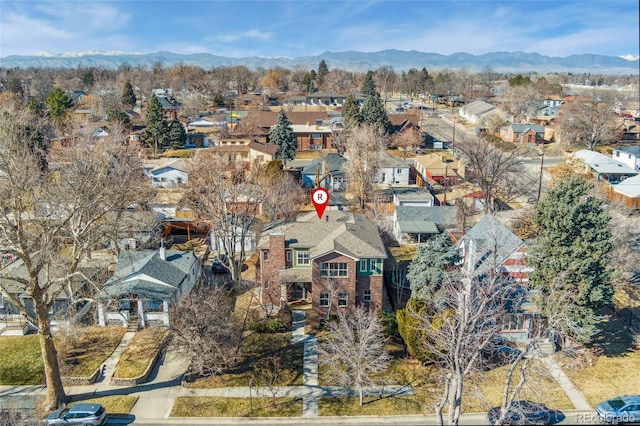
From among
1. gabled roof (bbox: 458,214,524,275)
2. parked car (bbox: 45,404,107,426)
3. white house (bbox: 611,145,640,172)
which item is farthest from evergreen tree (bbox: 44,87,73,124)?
white house (bbox: 611,145,640,172)

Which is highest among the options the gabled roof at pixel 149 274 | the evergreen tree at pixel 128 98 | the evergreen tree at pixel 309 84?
the evergreen tree at pixel 309 84

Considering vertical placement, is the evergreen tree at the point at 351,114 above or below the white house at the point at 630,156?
above

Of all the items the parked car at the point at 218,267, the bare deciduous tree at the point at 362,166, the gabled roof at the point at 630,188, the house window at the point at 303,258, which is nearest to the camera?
the house window at the point at 303,258

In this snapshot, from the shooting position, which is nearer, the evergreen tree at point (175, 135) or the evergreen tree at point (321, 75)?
the evergreen tree at point (175, 135)

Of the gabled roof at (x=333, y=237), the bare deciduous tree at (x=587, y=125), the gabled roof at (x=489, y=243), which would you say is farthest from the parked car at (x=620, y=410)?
the bare deciduous tree at (x=587, y=125)

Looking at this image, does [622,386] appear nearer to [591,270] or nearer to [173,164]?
[591,270]

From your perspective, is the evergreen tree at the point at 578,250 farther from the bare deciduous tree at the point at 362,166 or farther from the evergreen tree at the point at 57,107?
the evergreen tree at the point at 57,107

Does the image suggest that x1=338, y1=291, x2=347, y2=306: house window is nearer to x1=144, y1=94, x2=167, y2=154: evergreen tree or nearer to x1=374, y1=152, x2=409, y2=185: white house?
x1=374, y1=152, x2=409, y2=185: white house
